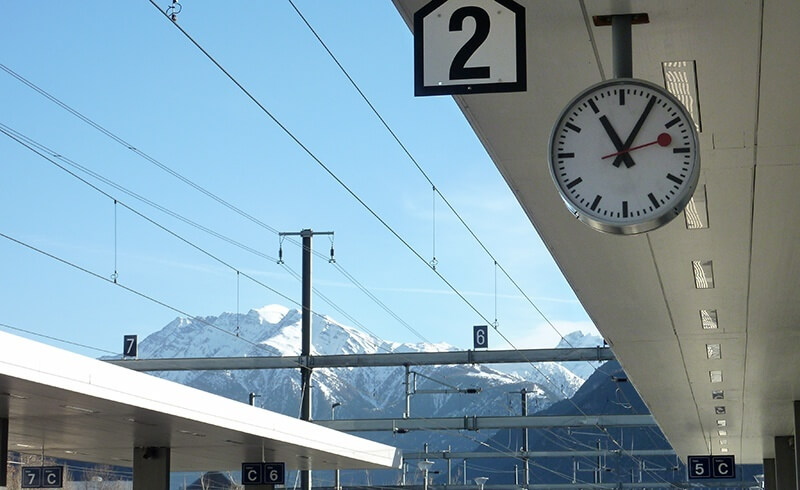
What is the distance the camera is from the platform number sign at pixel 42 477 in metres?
22.2

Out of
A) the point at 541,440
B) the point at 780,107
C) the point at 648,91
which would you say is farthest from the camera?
the point at 541,440

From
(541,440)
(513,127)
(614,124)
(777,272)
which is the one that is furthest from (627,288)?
(541,440)

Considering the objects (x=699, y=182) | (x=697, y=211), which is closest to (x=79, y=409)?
(x=697, y=211)

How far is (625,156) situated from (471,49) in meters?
0.83

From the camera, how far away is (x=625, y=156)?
549cm

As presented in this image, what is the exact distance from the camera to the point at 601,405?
151 m

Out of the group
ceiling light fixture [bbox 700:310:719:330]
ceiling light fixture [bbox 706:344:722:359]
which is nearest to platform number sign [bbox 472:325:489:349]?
ceiling light fixture [bbox 706:344:722:359]

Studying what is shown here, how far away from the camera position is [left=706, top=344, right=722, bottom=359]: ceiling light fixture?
1580cm

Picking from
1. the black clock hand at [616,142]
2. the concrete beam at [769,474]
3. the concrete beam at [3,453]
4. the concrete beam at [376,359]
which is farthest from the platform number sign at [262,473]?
the black clock hand at [616,142]

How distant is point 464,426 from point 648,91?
3086 centimetres

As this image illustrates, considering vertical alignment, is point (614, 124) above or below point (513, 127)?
below

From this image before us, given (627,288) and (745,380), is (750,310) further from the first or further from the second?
(745,380)

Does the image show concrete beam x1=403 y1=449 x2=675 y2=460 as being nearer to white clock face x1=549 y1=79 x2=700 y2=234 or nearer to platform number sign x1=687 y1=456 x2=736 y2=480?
platform number sign x1=687 y1=456 x2=736 y2=480

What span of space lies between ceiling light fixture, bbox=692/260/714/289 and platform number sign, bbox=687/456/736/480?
602 inches
